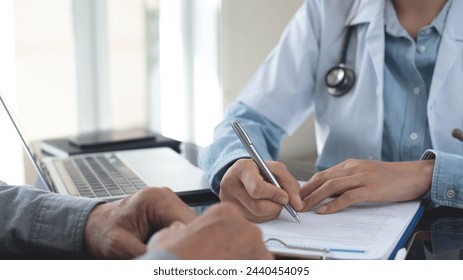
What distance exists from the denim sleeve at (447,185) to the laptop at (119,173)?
324 mm

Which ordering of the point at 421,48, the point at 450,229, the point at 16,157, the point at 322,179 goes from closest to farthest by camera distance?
the point at 450,229, the point at 322,179, the point at 16,157, the point at 421,48

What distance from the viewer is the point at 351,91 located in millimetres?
1303

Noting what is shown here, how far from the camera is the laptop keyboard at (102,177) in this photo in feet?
3.19

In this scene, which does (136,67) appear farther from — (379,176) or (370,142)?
(379,176)

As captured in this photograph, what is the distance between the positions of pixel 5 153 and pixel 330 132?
2.17ft

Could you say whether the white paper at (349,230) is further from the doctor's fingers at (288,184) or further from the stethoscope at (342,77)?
the stethoscope at (342,77)

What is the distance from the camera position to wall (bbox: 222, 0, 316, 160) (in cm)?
258

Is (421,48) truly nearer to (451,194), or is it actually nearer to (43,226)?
(451,194)

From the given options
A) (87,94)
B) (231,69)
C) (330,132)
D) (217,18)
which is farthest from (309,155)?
(330,132)

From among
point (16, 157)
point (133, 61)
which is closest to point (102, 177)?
point (16, 157)

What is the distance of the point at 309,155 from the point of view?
99.0 inches

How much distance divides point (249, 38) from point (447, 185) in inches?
71.8

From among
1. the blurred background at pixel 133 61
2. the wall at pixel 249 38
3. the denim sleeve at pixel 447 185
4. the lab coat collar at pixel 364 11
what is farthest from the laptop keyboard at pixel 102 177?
the wall at pixel 249 38

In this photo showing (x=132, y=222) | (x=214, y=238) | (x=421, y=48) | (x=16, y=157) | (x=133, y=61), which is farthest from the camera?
(x=133, y=61)
